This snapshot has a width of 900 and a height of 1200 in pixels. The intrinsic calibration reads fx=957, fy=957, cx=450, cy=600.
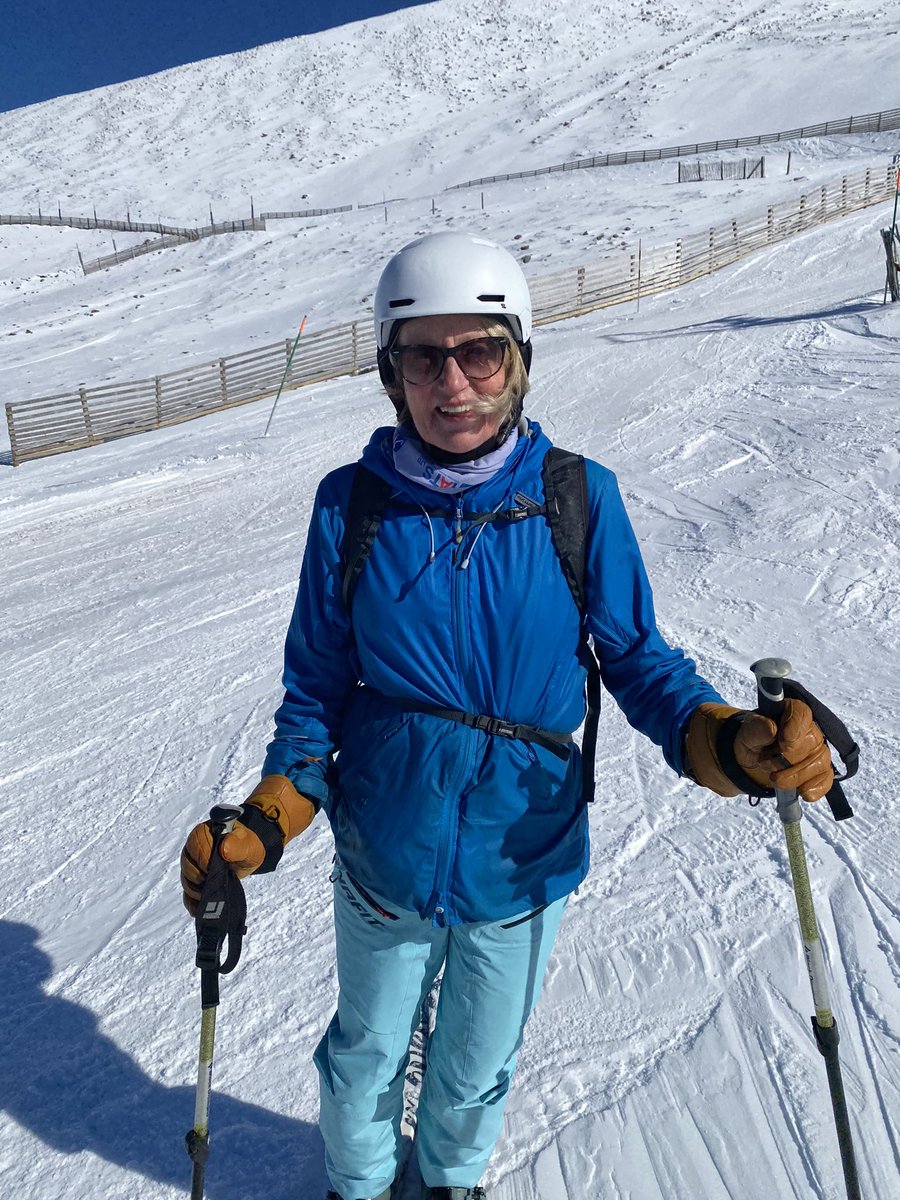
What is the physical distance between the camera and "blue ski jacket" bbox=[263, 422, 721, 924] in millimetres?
1840

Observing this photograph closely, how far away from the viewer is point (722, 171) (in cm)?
3922

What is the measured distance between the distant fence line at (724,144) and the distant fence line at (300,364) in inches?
943

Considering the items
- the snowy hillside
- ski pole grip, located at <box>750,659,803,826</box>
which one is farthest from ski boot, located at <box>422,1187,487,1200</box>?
ski pole grip, located at <box>750,659,803,826</box>

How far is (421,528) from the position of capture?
6.16ft

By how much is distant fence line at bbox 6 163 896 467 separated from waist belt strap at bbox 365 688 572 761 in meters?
14.6

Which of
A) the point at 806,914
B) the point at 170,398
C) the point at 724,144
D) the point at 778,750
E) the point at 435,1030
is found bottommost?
the point at 170,398

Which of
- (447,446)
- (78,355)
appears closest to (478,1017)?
(447,446)

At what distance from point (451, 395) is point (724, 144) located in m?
54.5

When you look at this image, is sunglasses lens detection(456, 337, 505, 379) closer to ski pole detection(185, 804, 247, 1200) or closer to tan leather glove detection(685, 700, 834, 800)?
tan leather glove detection(685, 700, 834, 800)

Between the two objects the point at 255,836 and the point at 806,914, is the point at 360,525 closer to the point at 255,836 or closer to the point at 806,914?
the point at 255,836

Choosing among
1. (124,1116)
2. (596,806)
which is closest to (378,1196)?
(124,1116)

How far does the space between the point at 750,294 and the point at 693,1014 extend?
16032 mm

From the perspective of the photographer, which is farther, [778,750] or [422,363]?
[422,363]

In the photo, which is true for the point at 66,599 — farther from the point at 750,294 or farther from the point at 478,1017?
the point at 750,294
